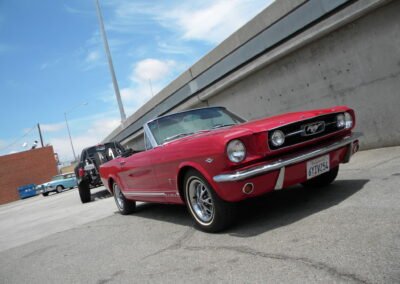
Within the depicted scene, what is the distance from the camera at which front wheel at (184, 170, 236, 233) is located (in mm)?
3797

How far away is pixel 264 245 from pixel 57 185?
90.9ft

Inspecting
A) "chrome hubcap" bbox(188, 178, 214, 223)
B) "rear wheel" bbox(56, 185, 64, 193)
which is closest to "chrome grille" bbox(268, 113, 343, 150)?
"chrome hubcap" bbox(188, 178, 214, 223)

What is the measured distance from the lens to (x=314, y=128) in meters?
3.94

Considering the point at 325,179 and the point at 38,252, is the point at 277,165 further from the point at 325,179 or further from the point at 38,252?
the point at 38,252

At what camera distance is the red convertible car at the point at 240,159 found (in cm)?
353

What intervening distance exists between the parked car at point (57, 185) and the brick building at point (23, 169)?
18.3m

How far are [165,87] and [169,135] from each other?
1106cm

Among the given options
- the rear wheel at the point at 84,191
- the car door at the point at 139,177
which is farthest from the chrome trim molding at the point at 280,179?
the rear wheel at the point at 84,191

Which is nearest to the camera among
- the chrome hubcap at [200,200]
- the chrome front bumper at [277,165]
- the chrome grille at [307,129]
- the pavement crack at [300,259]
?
the pavement crack at [300,259]

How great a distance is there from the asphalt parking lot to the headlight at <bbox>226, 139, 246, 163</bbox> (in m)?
0.75

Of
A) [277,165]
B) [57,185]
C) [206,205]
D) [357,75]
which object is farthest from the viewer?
[57,185]

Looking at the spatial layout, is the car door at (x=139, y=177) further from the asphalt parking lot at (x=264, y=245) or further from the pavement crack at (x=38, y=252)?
the pavement crack at (x=38, y=252)

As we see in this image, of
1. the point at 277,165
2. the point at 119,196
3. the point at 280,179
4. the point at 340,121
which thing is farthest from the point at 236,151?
the point at 119,196

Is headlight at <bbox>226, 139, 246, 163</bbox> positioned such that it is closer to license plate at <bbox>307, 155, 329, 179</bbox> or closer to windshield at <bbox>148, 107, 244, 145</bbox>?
license plate at <bbox>307, 155, 329, 179</bbox>
